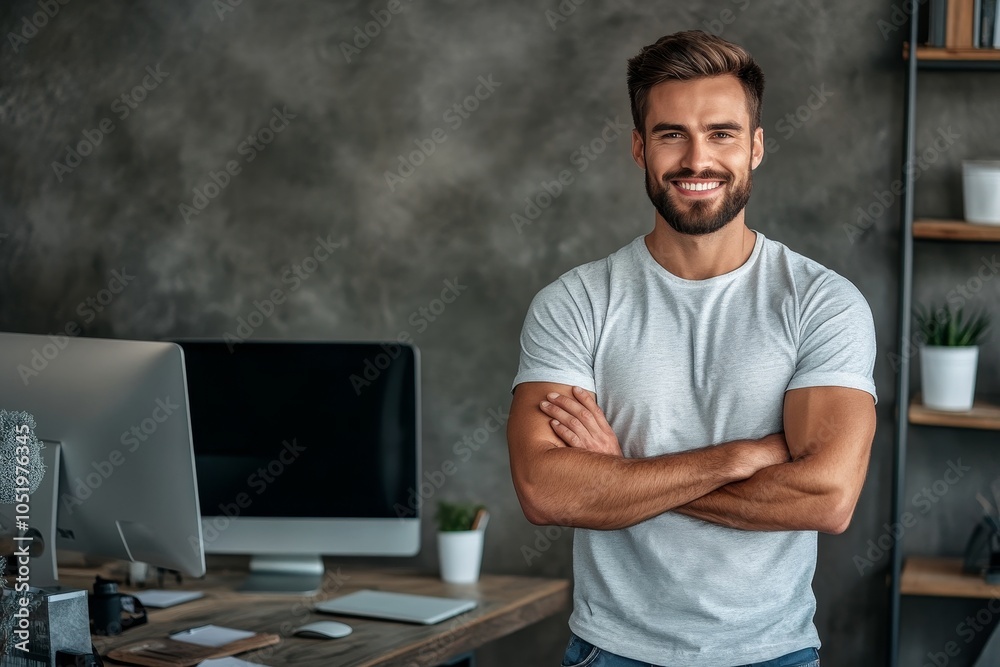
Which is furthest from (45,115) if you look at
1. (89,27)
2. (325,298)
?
(325,298)

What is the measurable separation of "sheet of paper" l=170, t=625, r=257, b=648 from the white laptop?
0.27 metres

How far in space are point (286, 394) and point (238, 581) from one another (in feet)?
1.82

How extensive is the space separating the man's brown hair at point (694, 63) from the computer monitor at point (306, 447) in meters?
1.05

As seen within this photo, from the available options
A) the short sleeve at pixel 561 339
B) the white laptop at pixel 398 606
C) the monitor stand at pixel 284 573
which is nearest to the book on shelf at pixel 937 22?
the short sleeve at pixel 561 339

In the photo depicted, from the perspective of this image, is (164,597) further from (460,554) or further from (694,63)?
(694,63)

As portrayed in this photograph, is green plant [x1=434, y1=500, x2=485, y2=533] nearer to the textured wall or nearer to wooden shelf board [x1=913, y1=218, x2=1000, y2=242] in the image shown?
the textured wall

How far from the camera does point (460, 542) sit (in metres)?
2.79

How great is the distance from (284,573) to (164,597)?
0.33 metres

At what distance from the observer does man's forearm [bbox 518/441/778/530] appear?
1.70 metres

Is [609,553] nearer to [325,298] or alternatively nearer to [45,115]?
[325,298]

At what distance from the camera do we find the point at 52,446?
1.99 metres

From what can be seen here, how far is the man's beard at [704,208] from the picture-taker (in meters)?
1.84

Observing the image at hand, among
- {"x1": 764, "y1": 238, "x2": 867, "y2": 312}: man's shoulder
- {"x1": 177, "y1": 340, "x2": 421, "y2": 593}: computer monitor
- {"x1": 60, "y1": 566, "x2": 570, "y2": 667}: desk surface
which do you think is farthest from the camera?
{"x1": 177, "y1": 340, "x2": 421, "y2": 593}: computer monitor

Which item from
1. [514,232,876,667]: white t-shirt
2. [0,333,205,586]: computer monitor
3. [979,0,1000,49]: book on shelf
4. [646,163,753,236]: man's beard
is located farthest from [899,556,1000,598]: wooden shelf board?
[0,333,205,586]: computer monitor
